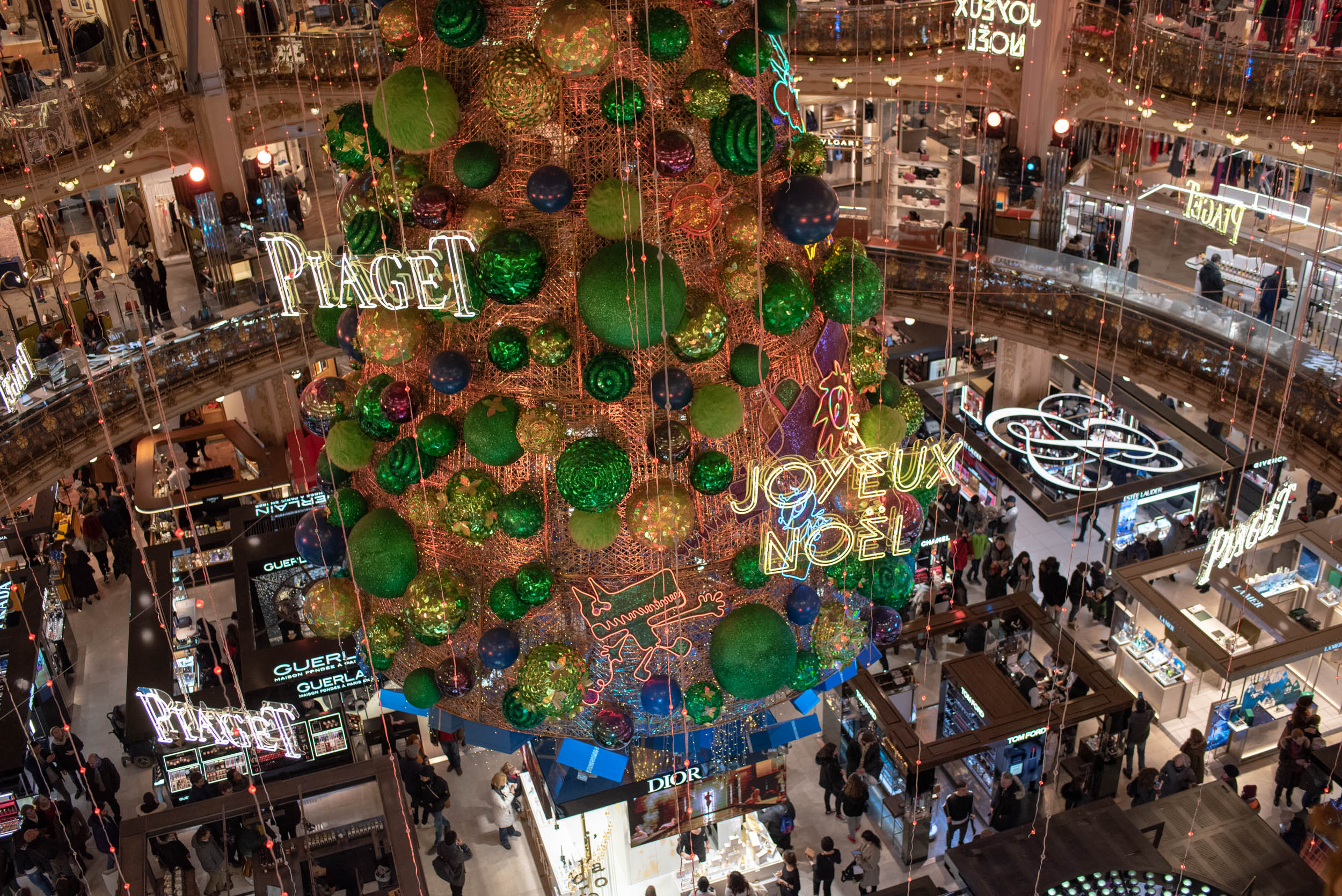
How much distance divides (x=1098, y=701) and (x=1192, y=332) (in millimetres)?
4745

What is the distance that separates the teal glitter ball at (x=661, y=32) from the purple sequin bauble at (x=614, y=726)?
9.60 ft

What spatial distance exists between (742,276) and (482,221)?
43.8 inches

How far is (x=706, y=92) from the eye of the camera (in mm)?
4711

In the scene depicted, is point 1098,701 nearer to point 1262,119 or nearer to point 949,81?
point 1262,119

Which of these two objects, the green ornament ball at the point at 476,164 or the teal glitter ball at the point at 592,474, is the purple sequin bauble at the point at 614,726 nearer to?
the teal glitter ball at the point at 592,474

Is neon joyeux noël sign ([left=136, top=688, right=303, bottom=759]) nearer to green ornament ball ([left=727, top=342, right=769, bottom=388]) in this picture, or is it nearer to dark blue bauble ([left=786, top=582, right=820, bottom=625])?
dark blue bauble ([left=786, top=582, right=820, bottom=625])

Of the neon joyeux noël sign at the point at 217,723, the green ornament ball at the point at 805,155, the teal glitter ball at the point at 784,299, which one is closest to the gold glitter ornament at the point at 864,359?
the teal glitter ball at the point at 784,299

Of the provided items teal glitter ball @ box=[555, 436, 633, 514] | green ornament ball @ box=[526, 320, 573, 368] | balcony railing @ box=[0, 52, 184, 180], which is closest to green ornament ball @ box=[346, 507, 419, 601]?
teal glitter ball @ box=[555, 436, 633, 514]

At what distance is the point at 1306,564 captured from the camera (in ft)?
47.6

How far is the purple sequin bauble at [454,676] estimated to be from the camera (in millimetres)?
5621

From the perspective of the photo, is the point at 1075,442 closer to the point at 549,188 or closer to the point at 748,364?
the point at 748,364

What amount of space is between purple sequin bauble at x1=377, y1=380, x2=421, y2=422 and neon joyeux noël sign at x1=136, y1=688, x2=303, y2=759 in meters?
5.61

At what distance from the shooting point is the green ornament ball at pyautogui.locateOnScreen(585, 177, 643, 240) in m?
4.61

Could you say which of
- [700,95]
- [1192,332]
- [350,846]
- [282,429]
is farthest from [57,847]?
[1192,332]
